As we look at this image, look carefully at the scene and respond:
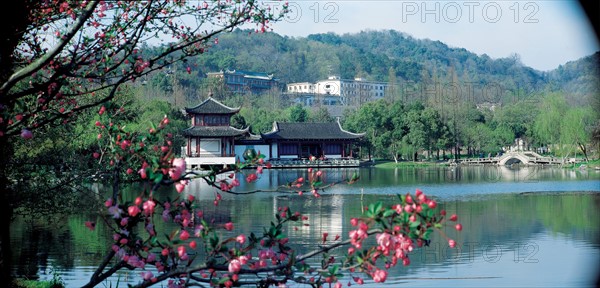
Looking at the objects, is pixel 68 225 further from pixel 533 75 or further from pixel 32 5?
pixel 533 75

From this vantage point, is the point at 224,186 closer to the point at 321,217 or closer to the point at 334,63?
the point at 321,217

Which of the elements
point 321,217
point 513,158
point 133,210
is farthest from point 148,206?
point 513,158

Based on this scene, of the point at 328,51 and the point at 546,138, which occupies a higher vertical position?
the point at 328,51

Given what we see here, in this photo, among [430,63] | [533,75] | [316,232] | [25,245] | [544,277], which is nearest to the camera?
[544,277]

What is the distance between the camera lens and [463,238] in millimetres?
10211

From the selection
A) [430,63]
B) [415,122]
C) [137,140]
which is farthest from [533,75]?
[137,140]

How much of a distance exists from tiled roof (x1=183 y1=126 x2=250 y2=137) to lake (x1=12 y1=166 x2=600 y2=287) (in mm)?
14569

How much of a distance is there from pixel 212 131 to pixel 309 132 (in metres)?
6.34

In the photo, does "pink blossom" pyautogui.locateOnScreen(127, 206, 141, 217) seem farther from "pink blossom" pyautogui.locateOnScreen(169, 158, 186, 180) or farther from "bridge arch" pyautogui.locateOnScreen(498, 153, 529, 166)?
"bridge arch" pyautogui.locateOnScreen(498, 153, 529, 166)

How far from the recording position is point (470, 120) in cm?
4091

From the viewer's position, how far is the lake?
754 centimetres

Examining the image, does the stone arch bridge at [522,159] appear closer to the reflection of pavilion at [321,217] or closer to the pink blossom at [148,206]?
the reflection of pavilion at [321,217]

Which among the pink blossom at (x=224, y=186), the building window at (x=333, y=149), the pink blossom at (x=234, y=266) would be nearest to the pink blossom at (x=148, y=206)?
the pink blossom at (x=234, y=266)

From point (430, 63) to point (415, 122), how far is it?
7642cm
